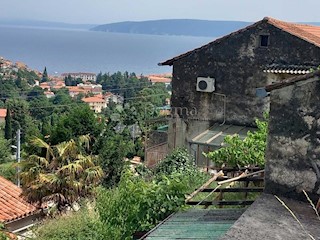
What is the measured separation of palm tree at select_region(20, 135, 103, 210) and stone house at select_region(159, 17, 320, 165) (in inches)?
135

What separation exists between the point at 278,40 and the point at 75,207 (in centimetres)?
728

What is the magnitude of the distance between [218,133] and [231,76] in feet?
5.95

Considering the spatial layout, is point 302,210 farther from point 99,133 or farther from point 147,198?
point 99,133

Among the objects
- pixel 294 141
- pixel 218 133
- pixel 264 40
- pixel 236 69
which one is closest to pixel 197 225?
pixel 294 141

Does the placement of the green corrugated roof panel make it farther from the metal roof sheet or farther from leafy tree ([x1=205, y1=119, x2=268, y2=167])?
the metal roof sheet

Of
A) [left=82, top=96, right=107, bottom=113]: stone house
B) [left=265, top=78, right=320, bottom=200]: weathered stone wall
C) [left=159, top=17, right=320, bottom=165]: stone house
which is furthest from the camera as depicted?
[left=82, top=96, right=107, bottom=113]: stone house

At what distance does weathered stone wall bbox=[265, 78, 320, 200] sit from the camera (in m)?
5.52

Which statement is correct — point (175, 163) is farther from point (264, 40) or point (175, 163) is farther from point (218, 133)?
point (264, 40)

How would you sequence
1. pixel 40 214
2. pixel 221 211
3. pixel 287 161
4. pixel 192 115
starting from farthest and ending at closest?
1. pixel 192 115
2. pixel 40 214
3. pixel 221 211
4. pixel 287 161

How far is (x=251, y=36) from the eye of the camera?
1483cm

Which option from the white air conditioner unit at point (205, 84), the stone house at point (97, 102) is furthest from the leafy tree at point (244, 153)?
the stone house at point (97, 102)

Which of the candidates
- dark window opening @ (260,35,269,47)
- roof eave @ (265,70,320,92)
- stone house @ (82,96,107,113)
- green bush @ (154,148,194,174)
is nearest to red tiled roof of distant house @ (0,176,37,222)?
green bush @ (154,148,194,174)

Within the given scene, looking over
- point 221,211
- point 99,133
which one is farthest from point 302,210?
point 99,133

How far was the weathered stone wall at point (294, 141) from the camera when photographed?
18.1 feet
